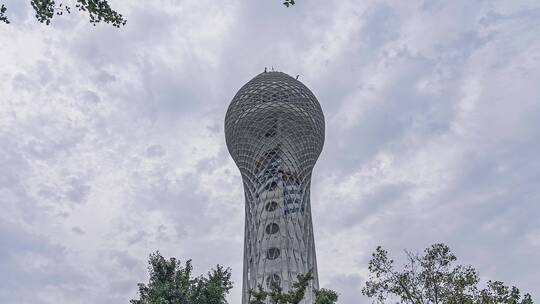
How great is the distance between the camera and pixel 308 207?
71250 millimetres

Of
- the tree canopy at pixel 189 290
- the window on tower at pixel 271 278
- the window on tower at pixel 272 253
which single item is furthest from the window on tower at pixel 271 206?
the tree canopy at pixel 189 290

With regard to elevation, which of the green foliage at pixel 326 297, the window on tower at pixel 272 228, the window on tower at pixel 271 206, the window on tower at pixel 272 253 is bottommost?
the green foliage at pixel 326 297

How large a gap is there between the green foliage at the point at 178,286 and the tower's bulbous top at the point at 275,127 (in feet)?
131

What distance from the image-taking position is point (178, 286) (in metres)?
30.7

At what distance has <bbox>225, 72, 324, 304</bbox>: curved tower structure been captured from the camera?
6800 centimetres

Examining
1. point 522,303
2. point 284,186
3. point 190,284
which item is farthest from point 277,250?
point 522,303

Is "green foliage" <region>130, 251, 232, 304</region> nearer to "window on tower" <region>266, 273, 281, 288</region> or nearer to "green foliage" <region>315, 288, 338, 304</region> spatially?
"green foliage" <region>315, 288, 338, 304</region>

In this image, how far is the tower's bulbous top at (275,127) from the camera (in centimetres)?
7169

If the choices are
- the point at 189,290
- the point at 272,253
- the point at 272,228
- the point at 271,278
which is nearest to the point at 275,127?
the point at 272,228

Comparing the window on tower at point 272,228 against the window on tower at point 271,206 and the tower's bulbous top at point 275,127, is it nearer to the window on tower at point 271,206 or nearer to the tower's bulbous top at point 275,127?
the window on tower at point 271,206

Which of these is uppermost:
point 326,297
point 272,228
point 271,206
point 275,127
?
point 275,127

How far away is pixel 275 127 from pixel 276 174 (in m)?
6.40

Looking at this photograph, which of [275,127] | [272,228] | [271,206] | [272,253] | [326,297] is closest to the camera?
[326,297]

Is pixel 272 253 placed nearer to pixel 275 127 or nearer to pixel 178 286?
pixel 275 127
